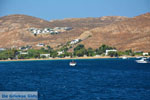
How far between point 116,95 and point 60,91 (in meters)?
11.1

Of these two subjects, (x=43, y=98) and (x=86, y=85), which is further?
(x=86, y=85)

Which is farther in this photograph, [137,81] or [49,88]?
[137,81]

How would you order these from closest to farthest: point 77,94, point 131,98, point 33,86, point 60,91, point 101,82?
point 131,98 → point 77,94 → point 60,91 → point 33,86 → point 101,82

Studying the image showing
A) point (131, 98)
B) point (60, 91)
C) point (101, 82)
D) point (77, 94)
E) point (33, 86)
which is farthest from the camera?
point (101, 82)

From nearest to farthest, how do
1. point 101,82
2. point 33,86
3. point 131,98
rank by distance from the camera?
point 131,98, point 33,86, point 101,82

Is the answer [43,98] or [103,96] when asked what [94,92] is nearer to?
[103,96]

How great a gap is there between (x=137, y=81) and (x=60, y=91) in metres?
21.3

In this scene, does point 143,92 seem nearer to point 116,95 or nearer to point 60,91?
point 116,95

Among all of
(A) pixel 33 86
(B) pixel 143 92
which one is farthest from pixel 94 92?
(A) pixel 33 86

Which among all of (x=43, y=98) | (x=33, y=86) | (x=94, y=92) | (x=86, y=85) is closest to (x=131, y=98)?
(x=94, y=92)

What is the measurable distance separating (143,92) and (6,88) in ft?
83.5

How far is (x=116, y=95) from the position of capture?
6500cm

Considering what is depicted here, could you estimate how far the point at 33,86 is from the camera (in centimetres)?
7838

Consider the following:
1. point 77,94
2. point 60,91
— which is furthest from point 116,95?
point 60,91
